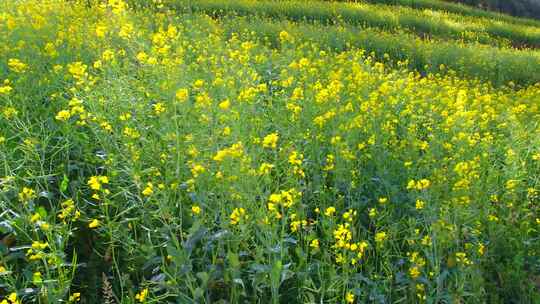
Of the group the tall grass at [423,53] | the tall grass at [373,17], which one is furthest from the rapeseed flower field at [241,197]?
the tall grass at [373,17]

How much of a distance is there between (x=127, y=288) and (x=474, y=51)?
841cm

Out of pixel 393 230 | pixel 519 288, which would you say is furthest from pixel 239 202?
pixel 519 288

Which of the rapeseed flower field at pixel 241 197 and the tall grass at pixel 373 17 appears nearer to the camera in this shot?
the rapeseed flower field at pixel 241 197

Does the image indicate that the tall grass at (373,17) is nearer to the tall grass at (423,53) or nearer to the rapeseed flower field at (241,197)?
the tall grass at (423,53)

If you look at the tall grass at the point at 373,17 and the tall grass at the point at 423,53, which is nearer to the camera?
the tall grass at the point at 423,53

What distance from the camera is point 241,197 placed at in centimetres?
268

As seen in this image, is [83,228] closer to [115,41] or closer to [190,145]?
[190,145]

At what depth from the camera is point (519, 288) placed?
3.18m

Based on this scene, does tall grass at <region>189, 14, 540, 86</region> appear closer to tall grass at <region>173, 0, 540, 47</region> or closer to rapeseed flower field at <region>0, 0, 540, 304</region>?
tall grass at <region>173, 0, 540, 47</region>

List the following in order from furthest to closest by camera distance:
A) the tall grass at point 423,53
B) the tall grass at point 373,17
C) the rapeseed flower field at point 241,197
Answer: the tall grass at point 373,17, the tall grass at point 423,53, the rapeseed flower field at point 241,197

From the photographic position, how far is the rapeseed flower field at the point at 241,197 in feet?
8.47

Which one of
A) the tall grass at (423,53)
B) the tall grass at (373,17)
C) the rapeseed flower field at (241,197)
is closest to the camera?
the rapeseed flower field at (241,197)

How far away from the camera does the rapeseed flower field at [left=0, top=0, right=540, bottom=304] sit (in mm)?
2582

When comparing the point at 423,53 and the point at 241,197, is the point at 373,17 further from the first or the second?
the point at 241,197
